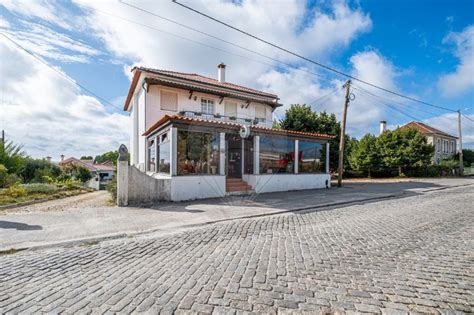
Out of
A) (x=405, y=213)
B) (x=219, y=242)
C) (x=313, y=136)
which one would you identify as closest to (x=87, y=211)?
(x=219, y=242)

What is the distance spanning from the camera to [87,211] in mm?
8883

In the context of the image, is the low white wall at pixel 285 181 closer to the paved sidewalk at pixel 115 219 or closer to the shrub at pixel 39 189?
the paved sidewalk at pixel 115 219

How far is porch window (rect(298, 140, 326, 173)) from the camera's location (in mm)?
16047

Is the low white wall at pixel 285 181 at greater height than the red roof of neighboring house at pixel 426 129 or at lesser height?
→ lesser

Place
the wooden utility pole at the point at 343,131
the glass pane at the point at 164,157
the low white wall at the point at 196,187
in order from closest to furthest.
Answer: the low white wall at the point at 196,187
the glass pane at the point at 164,157
the wooden utility pole at the point at 343,131

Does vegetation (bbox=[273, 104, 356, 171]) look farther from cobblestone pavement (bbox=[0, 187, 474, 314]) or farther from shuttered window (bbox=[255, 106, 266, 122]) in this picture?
cobblestone pavement (bbox=[0, 187, 474, 314])

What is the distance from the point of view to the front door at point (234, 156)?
13649 mm

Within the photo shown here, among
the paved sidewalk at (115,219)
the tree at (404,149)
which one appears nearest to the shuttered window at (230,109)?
the paved sidewalk at (115,219)

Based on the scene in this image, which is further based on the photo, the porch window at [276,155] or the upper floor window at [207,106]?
the upper floor window at [207,106]

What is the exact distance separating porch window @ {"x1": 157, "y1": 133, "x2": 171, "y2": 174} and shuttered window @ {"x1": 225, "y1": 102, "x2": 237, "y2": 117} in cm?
741

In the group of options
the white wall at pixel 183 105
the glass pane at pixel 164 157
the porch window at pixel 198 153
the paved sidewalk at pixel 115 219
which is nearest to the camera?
the paved sidewalk at pixel 115 219

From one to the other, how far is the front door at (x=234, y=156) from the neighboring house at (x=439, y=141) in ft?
135

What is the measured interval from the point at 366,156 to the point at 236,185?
76.9 ft

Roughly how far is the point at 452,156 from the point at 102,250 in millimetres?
59487
